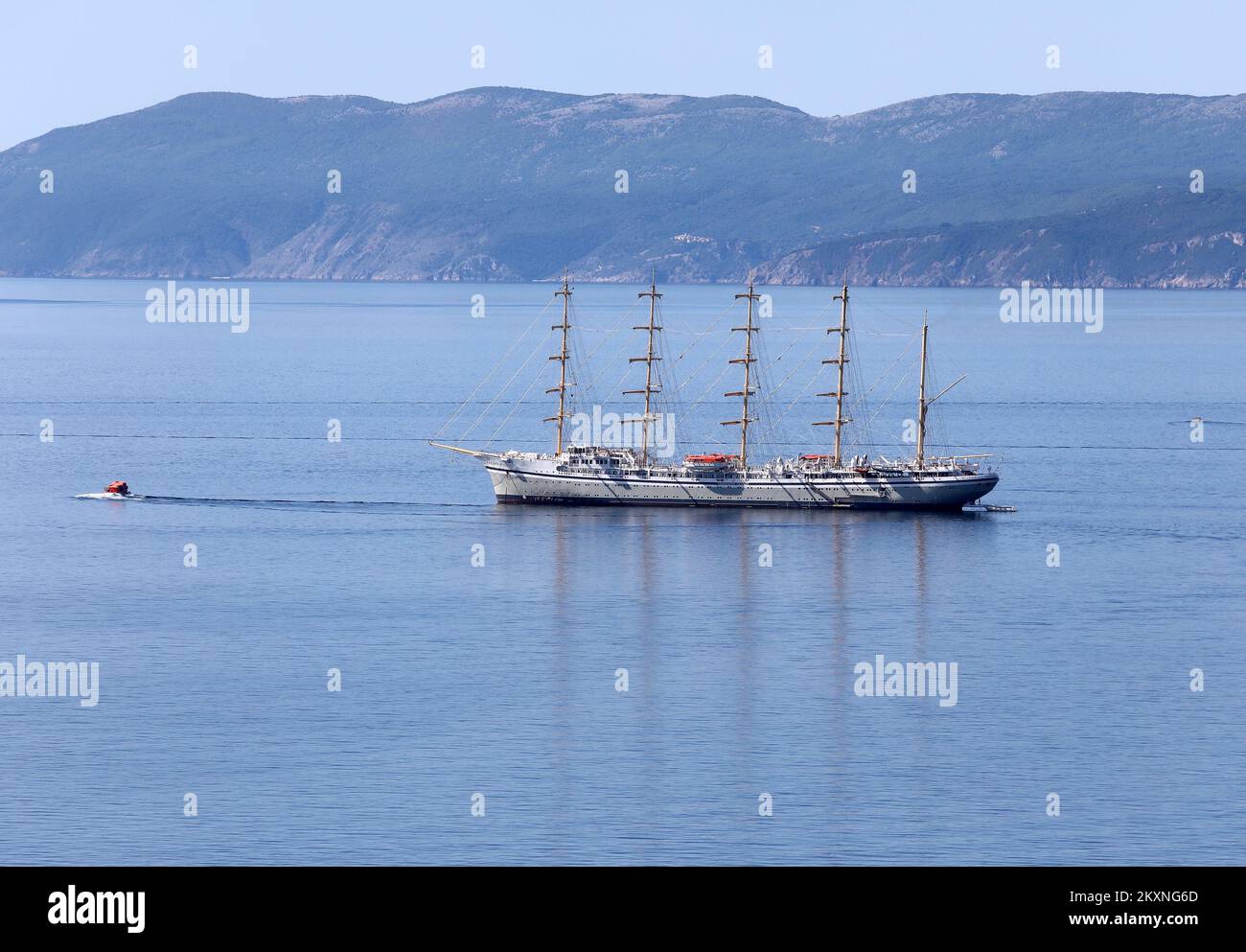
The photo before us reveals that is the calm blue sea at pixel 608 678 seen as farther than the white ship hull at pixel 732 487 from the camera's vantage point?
No

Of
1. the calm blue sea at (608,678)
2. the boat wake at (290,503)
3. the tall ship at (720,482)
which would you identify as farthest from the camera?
the boat wake at (290,503)

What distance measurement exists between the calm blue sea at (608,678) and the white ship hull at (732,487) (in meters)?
1.77

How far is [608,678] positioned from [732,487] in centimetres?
5003

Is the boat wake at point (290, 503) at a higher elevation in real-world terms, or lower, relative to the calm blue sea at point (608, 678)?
higher

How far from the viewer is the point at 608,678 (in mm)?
77688

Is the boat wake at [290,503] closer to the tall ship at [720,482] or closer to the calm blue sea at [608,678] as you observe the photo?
the calm blue sea at [608,678]

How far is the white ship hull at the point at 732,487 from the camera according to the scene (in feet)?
413

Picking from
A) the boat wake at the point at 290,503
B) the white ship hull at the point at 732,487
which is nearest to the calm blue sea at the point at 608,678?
the boat wake at the point at 290,503

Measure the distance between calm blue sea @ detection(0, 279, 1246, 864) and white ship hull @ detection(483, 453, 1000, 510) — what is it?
1772mm

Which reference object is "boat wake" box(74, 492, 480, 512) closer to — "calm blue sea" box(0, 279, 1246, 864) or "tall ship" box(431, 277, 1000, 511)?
"calm blue sea" box(0, 279, 1246, 864)
